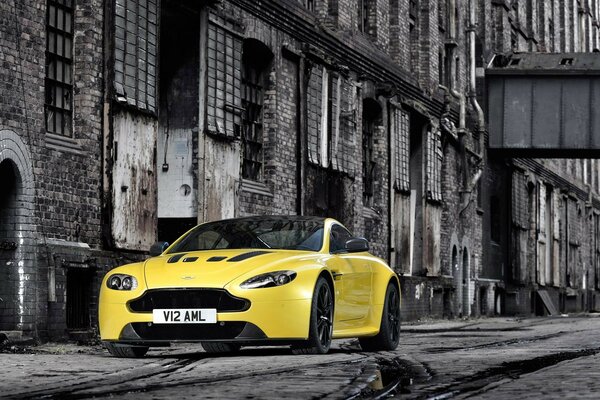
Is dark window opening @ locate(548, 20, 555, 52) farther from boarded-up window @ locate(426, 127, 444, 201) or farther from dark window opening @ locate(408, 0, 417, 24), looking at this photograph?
dark window opening @ locate(408, 0, 417, 24)

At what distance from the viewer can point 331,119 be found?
26.4 meters

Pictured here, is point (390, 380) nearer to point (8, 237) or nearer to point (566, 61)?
point (8, 237)

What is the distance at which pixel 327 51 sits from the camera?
86.4 ft

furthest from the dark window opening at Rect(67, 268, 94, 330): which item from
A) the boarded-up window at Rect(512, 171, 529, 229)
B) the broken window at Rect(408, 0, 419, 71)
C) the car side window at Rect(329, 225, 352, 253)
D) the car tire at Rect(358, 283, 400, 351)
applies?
the boarded-up window at Rect(512, 171, 529, 229)

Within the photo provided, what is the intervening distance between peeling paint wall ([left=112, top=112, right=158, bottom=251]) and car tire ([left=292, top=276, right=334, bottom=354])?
5.70 meters

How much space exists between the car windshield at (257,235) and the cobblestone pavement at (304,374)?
0.98 metres

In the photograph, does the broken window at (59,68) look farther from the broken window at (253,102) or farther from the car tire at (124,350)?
the broken window at (253,102)

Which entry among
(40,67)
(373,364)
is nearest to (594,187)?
(40,67)

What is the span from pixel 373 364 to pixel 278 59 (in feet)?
45.5

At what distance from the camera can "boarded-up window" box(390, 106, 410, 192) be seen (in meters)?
30.7

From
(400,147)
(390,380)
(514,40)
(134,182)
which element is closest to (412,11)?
(400,147)

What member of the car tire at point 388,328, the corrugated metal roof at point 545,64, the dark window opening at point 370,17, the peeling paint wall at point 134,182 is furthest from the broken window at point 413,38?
the car tire at point 388,328

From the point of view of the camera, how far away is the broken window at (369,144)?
1163 inches

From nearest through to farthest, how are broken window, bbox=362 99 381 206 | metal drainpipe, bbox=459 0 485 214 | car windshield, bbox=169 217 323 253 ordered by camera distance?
car windshield, bbox=169 217 323 253 → broken window, bbox=362 99 381 206 → metal drainpipe, bbox=459 0 485 214
